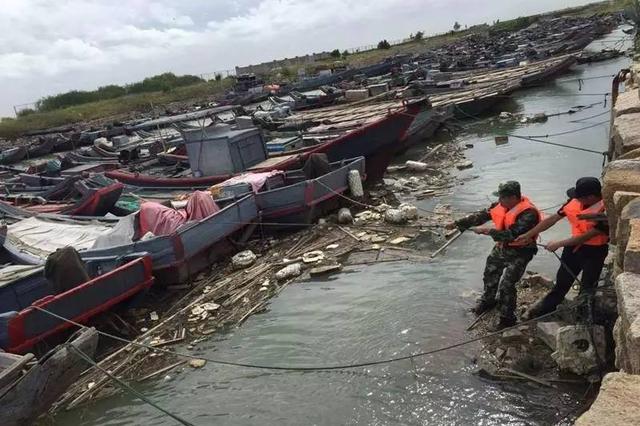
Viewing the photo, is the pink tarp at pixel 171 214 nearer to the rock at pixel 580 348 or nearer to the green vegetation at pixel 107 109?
the rock at pixel 580 348

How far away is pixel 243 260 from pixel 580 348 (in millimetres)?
6817

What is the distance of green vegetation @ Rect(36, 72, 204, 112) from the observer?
61.7 m

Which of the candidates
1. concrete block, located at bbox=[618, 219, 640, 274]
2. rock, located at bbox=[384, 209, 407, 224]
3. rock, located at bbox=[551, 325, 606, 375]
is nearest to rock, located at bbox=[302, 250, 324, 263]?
rock, located at bbox=[384, 209, 407, 224]

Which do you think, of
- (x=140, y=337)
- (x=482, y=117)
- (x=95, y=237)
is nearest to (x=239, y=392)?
(x=140, y=337)

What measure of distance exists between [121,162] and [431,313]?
16.6 m

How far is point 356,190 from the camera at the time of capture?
13.5 meters

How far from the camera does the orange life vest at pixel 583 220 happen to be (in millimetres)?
5541

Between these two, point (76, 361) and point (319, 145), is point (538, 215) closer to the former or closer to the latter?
point (76, 361)

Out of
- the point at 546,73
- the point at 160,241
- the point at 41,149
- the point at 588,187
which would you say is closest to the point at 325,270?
the point at 160,241

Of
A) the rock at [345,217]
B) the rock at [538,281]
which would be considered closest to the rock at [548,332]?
the rock at [538,281]

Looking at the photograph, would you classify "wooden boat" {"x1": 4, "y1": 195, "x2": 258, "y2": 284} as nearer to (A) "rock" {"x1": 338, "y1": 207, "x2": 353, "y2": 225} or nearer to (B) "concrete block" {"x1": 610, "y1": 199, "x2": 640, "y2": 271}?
(A) "rock" {"x1": 338, "y1": 207, "x2": 353, "y2": 225}

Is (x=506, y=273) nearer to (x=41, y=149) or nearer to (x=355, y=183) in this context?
(x=355, y=183)

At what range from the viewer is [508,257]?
6.45m

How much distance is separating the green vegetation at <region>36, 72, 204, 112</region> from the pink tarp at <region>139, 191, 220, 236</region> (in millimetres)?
56142
